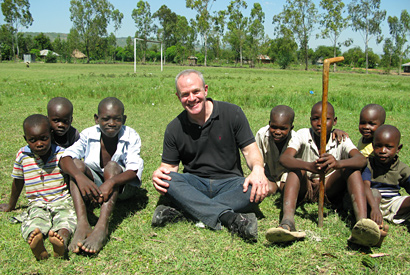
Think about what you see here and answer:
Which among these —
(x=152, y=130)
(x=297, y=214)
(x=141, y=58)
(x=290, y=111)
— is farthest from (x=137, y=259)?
(x=141, y=58)

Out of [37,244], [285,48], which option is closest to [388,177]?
[37,244]

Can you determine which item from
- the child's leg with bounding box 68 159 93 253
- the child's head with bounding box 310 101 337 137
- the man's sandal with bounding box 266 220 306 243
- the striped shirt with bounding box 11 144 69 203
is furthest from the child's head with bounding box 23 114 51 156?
Result: the child's head with bounding box 310 101 337 137

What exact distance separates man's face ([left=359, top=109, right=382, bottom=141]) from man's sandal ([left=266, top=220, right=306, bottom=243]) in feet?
5.73

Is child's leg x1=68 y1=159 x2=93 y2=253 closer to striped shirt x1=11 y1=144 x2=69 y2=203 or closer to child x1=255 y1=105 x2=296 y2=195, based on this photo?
striped shirt x1=11 y1=144 x2=69 y2=203

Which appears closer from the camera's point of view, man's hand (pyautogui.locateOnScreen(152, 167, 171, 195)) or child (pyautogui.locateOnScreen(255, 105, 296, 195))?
man's hand (pyautogui.locateOnScreen(152, 167, 171, 195))

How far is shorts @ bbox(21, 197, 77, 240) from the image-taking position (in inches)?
111

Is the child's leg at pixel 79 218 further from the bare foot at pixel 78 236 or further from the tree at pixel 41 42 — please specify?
the tree at pixel 41 42

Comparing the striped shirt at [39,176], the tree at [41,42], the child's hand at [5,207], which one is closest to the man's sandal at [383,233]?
the striped shirt at [39,176]

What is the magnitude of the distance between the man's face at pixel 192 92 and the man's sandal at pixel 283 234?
4.19 feet

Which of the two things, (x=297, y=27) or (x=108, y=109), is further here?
(x=297, y=27)

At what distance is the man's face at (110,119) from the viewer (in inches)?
131

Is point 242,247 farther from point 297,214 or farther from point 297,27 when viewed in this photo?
point 297,27

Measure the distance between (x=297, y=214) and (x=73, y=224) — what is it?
2155 mm

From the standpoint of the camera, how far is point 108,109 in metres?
3.32
